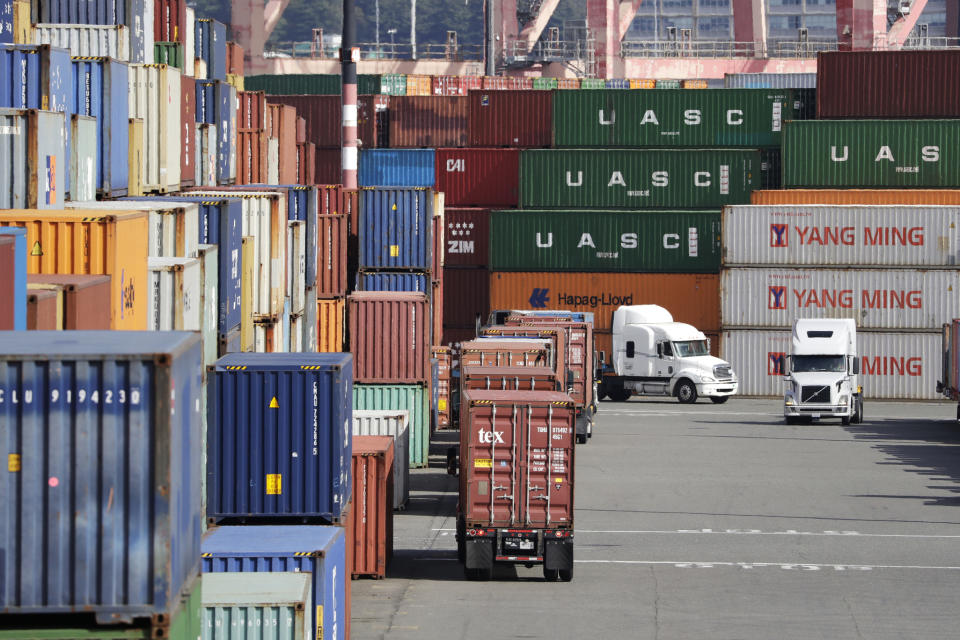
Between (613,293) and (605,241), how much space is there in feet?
6.59

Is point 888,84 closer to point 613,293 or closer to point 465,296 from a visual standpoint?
point 613,293

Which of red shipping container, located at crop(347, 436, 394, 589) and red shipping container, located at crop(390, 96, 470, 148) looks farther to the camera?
red shipping container, located at crop(390, 96, 470, 148)

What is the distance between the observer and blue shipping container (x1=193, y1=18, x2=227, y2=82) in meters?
48.3

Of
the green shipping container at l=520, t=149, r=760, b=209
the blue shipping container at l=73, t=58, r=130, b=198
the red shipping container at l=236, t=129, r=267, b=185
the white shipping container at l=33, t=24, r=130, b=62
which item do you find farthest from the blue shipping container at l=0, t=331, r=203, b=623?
the green shipping container at l=520, t=149, r=760, b=209

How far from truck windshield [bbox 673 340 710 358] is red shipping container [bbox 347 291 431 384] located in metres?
17.8

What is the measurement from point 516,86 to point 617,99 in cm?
2323

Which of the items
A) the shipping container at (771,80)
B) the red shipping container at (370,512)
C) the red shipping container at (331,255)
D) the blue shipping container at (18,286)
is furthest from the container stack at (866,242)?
the blue shipping container at (18,286)

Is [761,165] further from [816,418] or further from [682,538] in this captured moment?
[682,538]

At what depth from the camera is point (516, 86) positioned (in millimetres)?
86875

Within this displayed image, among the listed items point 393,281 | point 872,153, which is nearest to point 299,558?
point 393,281

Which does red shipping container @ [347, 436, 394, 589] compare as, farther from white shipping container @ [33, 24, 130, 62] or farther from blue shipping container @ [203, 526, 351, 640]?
white shipping container @ [33, 24, 130, 62]

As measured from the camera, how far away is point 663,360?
55.2 m

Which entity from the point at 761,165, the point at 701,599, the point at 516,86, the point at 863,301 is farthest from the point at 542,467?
the point at 516,86

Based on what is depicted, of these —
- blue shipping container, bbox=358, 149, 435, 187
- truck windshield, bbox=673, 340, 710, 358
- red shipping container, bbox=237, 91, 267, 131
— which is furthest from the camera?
blue shipping container, bbox=358, 149, 435, 187
